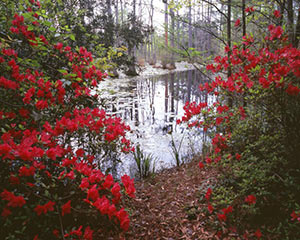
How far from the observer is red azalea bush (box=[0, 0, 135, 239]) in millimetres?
1321

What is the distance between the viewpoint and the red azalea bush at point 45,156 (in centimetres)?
132

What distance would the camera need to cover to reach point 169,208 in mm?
2666

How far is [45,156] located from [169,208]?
1831 mm

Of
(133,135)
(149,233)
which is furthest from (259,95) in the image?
(133,135)

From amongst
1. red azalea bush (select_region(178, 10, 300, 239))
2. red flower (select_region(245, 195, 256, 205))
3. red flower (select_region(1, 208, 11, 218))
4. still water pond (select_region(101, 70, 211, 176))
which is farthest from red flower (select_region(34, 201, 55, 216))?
still water pond (select_region(101, 70, 211, 176))

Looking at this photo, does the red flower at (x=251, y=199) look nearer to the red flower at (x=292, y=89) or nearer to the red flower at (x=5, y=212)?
the red flower at (x=292, y=89)

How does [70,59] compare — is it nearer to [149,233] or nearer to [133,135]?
[149,233]

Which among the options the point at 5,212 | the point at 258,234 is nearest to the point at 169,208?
the point at 258,234

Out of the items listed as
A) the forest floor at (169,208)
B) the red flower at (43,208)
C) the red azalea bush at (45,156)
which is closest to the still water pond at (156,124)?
the forest floor at (169,208)

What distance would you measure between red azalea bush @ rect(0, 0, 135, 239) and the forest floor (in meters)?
0.43

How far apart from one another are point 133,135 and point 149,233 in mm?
3587

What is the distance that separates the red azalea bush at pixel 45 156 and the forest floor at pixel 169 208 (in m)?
0.43

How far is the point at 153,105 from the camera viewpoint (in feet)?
28.4

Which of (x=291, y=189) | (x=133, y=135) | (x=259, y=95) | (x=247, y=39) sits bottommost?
(x=133, y=135)
